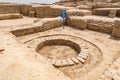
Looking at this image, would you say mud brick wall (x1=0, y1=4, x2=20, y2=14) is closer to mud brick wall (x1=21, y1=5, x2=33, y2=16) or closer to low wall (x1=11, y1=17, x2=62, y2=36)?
mud brick wall (x1=21, y1=5, x2=33, y2=16)

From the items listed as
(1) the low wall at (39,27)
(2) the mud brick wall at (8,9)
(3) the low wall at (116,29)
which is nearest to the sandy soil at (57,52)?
(1) the low wall at (39,27)

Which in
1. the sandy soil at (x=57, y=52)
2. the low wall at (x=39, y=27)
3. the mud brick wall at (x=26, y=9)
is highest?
the mud brick wall at (x=26, y=9)

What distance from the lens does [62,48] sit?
5.66 m

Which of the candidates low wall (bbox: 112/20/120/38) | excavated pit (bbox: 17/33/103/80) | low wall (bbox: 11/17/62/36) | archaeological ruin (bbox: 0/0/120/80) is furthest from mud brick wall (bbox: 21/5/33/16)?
low wall (bbox: 112/20/120/38)

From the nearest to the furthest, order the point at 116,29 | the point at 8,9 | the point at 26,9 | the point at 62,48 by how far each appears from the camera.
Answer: the point at 62,48, the point at 116,29, the point at 8,9, the point at 26,9

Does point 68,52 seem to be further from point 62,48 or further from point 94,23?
point 94,23

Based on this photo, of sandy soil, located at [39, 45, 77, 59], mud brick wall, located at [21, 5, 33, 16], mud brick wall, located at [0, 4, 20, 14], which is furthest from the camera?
mud brick wall, located at [21, 5, 33, 16]

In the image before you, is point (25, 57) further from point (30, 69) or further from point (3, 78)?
point (3, 78)

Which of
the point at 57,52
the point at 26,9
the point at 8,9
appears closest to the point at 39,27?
the point at 57,52

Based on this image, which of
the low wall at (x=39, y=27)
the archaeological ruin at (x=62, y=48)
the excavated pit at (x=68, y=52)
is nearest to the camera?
the archaeological ruin at (x=62, y=48)

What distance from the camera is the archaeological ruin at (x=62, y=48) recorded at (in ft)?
8.44

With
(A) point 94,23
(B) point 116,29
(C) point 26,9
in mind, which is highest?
(C) point 26,9

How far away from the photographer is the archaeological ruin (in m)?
2.57

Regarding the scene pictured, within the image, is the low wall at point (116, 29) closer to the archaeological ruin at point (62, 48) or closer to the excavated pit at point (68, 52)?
the archaeological ruin at point (62, 48)
